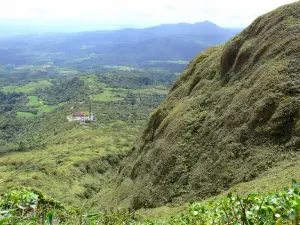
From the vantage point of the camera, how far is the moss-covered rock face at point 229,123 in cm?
2558

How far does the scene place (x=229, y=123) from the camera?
29984 millimetres

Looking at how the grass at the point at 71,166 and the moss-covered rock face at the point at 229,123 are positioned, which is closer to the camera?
the moss-covered rock face at the point at 229,123

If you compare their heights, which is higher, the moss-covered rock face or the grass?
the moss-covered rock face

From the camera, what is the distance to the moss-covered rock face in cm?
2558

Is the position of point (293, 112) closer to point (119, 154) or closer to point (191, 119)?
point (191, 119)

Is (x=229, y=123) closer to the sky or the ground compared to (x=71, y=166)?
closer to the sky

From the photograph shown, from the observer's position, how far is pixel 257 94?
29047 millimetres

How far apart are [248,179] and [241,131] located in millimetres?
4966

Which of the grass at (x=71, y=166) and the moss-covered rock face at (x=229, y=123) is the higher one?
the moss-covered rock face at (x=229, y=123)

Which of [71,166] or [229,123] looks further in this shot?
[71,166]

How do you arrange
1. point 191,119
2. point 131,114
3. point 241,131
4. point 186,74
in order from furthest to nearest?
point 131,114 → point 186,74 → point 191,119 → point 241,131

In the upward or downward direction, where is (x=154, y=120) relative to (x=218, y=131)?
downward

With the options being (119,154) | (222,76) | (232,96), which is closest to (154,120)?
→ (222,76)

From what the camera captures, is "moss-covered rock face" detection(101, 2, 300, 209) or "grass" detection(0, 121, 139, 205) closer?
"moss-covered rock face" detection(101, 2, 300, 209)
